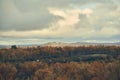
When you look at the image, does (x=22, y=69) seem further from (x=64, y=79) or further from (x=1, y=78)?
(x=64, y=79)

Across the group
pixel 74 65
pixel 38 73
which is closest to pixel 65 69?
pixel 74 65

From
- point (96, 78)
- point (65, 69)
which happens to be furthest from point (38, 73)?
point (96, 78)

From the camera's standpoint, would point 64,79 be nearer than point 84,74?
Yes

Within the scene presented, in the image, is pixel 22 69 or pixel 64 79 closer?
pixel 64 79

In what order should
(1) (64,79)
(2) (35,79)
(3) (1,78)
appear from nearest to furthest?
(1) (64,79) → (2) (35,79) → (3) (1,78)

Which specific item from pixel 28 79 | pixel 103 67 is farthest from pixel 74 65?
pixel 28 79

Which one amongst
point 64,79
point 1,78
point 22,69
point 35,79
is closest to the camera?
point 64,79

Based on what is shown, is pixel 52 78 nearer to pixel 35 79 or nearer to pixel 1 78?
pixel 35 79

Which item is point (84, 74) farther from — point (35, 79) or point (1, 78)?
point (1, 78)

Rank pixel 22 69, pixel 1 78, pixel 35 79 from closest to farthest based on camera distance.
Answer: pixel 35 79
pixel 1 78
pixel 22 69
